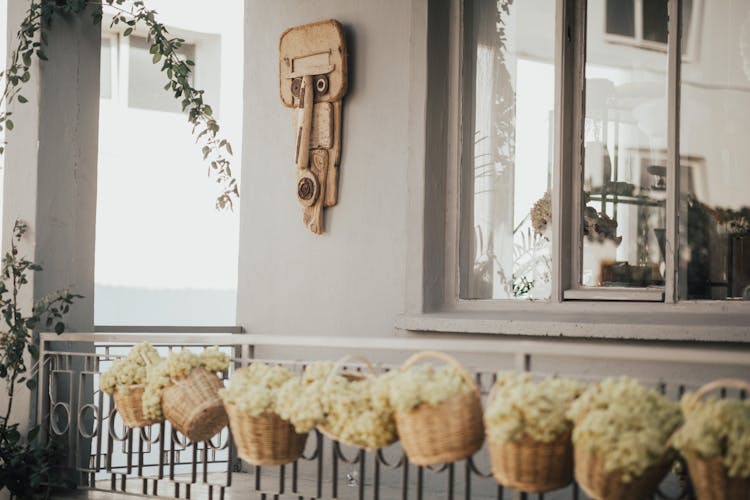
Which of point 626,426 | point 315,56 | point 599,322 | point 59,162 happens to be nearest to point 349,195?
point 315,56

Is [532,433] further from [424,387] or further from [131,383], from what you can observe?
[131,383]

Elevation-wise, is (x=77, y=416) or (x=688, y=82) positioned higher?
(x=688, y=82)

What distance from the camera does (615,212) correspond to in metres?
5.23

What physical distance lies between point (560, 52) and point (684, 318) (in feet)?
4.82

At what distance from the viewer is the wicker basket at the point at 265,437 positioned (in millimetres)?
3965

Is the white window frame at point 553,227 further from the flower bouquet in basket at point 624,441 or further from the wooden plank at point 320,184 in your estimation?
the flower bouquet in basket at point 624,441

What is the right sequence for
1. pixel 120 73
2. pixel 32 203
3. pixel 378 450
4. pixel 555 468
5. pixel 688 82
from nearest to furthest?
1. pixel 555 468
2. pixel 378 450
3. pixel 688 82
4. pixel 32 203
5. pixel 120 73

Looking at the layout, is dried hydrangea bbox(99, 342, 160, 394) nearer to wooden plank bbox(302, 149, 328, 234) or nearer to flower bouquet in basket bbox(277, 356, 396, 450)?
flower bouquet in basket bbox(277, 356, 396, 450)

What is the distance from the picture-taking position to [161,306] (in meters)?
11.3

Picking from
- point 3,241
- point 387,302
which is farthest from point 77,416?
point 387,302

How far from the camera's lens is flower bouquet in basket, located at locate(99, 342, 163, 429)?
15.1 ft

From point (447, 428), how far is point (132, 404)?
1770 mm

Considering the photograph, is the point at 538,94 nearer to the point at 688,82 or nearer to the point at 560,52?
the point at 560,52

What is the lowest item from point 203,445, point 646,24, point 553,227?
point 203,445
